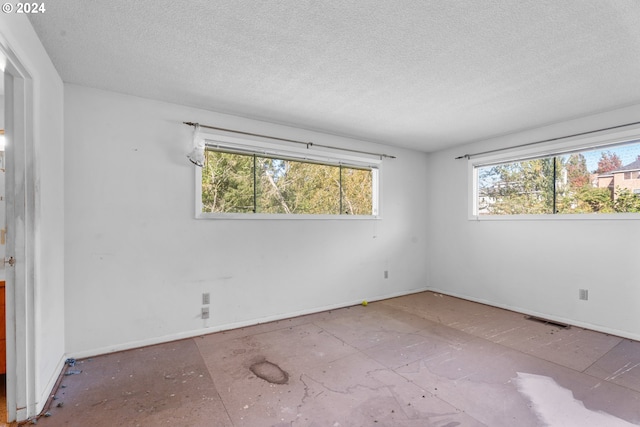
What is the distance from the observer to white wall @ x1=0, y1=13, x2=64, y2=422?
1863 millimetres

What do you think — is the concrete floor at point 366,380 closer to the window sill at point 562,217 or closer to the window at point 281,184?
the window sill at point 562,217

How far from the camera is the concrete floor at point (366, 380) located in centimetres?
195

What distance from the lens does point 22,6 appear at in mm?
1718

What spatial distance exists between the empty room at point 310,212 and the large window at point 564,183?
0.02 meters

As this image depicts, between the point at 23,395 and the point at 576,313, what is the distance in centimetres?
514

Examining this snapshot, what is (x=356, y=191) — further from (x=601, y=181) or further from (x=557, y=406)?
(x=557, y=406)

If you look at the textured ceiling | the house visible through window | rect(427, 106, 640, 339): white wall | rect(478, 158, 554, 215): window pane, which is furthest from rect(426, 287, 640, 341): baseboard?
the textured ceiling

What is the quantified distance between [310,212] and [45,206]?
270 cm

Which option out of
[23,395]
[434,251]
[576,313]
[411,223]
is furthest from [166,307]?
[576,313]

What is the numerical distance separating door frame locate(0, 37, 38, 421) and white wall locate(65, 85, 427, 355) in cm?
84

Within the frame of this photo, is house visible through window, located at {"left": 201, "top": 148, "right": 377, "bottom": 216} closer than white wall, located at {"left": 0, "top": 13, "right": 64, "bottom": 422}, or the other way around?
white wall, located at {"left": 0, "top": 13, "right": 64, "bottom": 422}

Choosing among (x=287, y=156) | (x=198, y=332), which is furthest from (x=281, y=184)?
(x=198, y=332)

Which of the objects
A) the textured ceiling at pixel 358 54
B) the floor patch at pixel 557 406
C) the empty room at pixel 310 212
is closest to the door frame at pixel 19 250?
the empty room at pixel 310 212

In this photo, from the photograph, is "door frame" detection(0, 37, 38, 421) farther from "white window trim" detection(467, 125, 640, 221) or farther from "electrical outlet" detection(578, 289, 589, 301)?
"electrical outlet" detection(578, 289, 589, 301)
